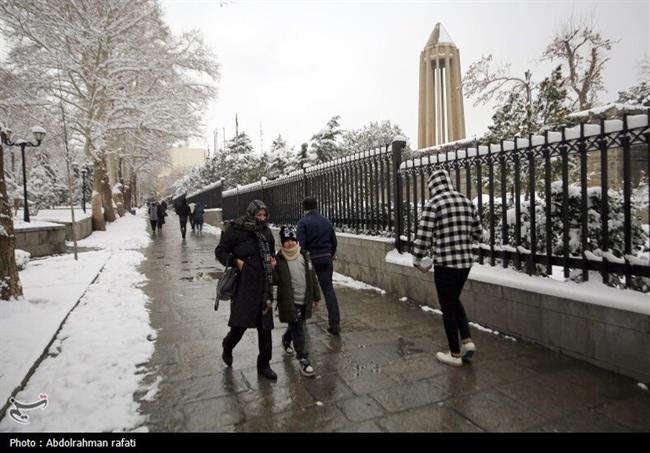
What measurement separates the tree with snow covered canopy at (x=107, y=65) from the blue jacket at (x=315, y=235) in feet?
51.0

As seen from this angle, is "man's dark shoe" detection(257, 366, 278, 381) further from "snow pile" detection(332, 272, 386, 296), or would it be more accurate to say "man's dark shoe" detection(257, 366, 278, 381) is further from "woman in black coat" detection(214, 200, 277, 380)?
"snow pile" detection(332, 272, 386, 296)

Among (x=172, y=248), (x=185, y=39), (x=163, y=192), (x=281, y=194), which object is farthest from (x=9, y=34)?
(x=163, y=192)

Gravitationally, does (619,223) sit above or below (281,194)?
below

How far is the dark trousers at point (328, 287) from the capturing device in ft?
16.7

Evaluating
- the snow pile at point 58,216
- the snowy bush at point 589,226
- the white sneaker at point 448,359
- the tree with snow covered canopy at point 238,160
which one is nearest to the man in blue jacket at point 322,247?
the white sneaker at point 448,359

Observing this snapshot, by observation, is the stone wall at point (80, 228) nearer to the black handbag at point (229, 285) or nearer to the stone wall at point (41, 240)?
the stone wall at point (41, 240)

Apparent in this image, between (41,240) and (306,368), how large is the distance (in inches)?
479

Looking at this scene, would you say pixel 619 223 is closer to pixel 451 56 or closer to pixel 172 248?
pixel 172 248

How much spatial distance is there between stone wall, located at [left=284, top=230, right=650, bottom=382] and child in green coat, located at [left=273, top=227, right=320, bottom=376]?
2279 mm

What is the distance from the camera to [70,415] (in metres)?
3.16

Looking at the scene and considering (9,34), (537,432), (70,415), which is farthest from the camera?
(9,34)

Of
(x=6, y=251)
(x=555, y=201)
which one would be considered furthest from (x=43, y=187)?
(x=555, y=201)

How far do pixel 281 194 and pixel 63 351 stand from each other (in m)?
8.67

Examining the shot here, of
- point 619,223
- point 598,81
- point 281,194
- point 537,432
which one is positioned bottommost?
point 537,432
